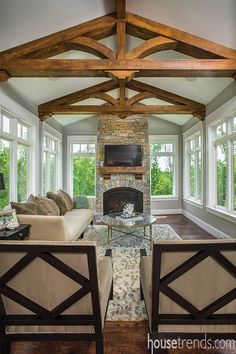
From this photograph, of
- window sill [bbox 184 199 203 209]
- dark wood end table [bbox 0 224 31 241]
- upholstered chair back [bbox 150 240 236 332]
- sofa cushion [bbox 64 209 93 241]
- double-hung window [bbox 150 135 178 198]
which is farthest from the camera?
double-hung window [bbox 150 135 178 198]

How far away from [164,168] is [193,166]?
3.69 ft

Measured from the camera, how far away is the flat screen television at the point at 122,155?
269 inches

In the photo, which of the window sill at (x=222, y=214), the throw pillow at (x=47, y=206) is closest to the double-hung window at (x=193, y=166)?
the window sill at (x=222, y=214)

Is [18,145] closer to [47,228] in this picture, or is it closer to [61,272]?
[47,228]

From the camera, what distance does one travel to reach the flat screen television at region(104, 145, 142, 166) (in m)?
6.83

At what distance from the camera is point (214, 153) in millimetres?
5266

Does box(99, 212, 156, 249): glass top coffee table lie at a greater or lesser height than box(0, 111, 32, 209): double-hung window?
lesser

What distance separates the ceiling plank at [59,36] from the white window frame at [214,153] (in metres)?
2.47

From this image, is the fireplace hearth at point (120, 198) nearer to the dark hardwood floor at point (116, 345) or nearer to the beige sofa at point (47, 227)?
the beige sofa at point (47, 227)

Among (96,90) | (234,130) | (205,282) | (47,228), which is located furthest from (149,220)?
→ (96,90)

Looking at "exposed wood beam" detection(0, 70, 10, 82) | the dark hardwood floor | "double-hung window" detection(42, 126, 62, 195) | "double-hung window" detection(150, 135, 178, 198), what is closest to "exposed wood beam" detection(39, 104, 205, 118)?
"double-hung window" detection(42, 126, 62, 195)

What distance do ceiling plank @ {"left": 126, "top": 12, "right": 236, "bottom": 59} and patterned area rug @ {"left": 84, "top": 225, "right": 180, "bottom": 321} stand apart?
3.27m

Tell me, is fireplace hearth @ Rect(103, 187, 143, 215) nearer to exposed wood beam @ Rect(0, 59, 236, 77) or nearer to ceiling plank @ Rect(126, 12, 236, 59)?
exposed wood beam @ Rect(0, 59, 236, 77)

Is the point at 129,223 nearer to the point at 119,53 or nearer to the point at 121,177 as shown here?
the point at 119,53
